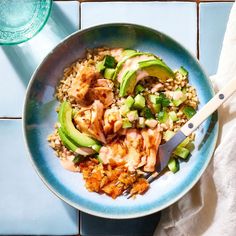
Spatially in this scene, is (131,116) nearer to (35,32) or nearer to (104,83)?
(104,83)

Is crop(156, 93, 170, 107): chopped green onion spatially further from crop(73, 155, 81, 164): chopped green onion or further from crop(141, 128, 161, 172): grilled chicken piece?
crop(73, 155, 81, 164): chopped green onion

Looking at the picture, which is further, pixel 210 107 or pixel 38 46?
pixel 38 46

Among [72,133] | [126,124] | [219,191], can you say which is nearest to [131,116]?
[126,124]

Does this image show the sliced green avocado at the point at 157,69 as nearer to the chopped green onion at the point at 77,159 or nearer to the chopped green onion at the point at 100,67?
the chopped green onion at the point at 100,67

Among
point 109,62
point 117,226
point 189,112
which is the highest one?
point 109,62

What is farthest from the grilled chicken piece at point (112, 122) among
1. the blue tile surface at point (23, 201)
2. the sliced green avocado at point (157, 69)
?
the blue tile surface at point (23, 201)

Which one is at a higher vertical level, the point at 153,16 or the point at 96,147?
the point at 153,16

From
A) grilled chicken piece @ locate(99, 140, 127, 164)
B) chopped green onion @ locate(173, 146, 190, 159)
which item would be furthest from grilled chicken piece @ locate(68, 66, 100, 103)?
chopped green onion @ locate(173, 146, 190, 159)
